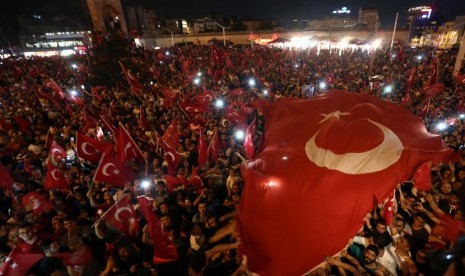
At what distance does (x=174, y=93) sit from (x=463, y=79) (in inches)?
453

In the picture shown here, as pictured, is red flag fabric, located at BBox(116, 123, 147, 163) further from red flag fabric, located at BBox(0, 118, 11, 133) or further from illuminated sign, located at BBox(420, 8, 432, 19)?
illuminated sign, located at BBox(420, 8, 432, 19)

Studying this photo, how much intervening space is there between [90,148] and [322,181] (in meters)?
5.59

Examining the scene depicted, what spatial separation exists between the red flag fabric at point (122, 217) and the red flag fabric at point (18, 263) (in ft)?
3.18

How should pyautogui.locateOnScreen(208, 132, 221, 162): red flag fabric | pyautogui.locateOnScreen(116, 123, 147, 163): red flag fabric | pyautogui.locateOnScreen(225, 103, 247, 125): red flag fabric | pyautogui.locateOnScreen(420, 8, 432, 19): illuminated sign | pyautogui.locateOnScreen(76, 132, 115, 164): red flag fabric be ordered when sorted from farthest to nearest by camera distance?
pyautogui.locateOnScreen(420, 8, 432, 19): illuminated sign < pyautogui.locateOnScreen(225, 103, 247, 125): red flag fabric < pyautogui.locateOnScreen(208, 132, 221, 162): red flag fabric < pyautogui.locateOnScreen(76, 132, 115, 164): red flag fabric < pyautogui.locateOnScreen(116, 123, 147, 163): red flag fabric

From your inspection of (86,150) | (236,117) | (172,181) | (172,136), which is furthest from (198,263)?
(236,117)

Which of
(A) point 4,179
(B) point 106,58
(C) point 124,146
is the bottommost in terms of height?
(A) point 4,179

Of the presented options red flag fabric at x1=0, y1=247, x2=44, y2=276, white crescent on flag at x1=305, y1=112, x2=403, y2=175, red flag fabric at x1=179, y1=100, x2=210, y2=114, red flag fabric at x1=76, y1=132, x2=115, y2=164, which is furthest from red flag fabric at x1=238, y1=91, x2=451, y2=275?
red flag fabric at x1=179, y1=100, x2=210, y2=114

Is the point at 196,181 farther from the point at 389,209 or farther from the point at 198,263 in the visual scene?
the point at 389,209

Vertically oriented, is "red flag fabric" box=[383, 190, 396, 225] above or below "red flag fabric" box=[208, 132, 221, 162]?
above

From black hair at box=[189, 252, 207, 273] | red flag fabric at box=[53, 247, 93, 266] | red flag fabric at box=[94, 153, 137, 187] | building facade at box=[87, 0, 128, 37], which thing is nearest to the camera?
black hair at box=[189, 252, 207, 273]

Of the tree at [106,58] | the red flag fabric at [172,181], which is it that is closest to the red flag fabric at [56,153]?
the red flag fabric at [172,181]

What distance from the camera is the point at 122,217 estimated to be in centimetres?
436

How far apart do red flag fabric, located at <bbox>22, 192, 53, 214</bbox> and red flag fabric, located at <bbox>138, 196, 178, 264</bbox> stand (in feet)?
8.07

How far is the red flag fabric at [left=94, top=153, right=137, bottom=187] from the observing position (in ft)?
17.8
